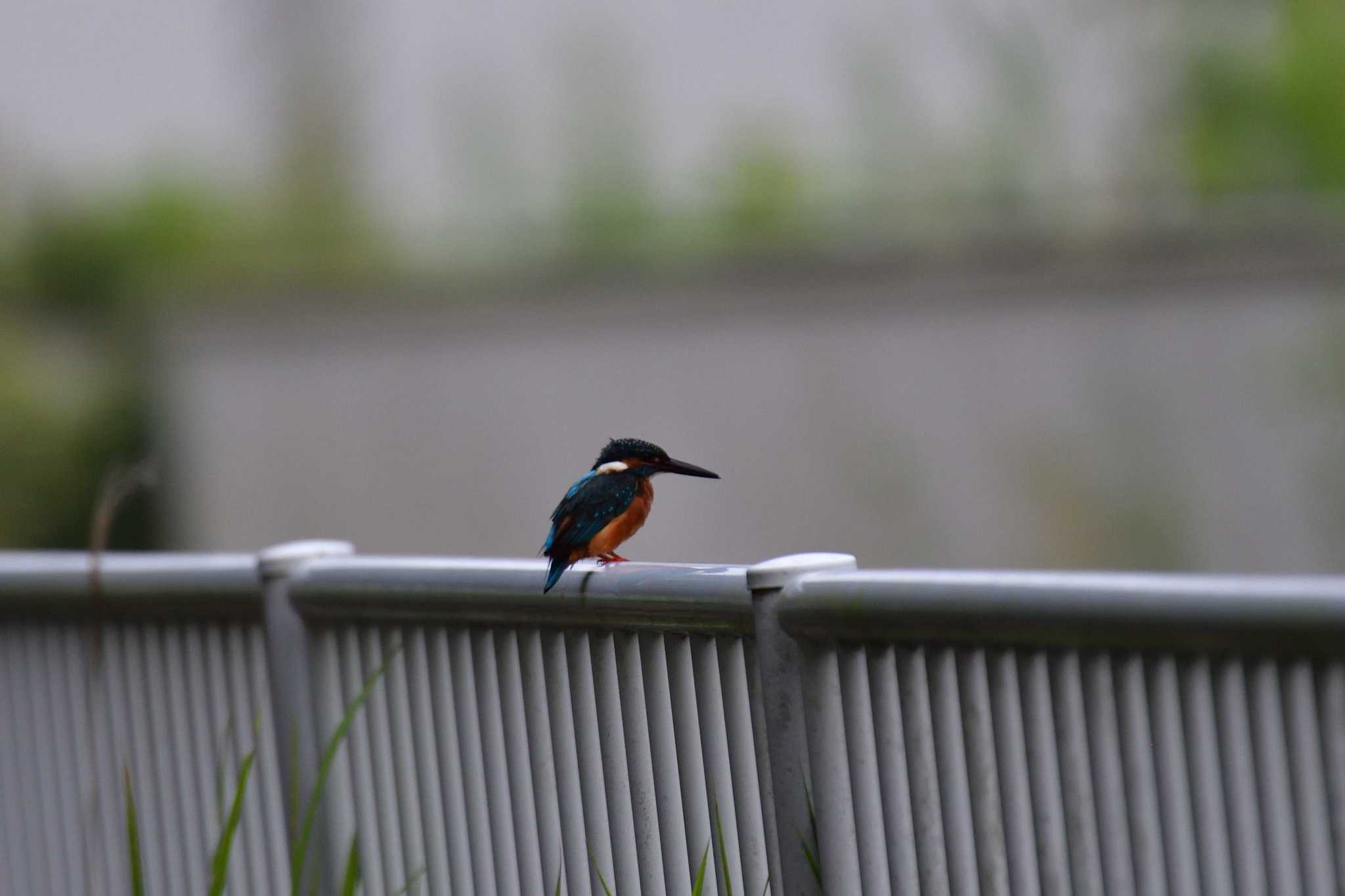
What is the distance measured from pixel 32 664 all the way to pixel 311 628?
859 mm

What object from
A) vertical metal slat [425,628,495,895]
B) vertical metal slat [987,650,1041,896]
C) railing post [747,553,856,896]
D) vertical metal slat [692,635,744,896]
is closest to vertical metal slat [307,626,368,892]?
vertical metal slat [425,628,495,895]

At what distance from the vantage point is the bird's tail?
6.67ft

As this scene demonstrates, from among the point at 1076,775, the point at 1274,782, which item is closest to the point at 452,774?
the point at 1076,775

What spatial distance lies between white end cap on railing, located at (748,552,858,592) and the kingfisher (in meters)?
0.31

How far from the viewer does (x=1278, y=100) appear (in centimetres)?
1914

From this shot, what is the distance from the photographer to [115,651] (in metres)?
2.84

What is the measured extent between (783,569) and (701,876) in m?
0.40

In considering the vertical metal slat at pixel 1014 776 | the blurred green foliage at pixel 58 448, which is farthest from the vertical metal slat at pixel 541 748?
the blurred green foliage at pixel 58 448

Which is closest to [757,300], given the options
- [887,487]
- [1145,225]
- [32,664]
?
[887,487]

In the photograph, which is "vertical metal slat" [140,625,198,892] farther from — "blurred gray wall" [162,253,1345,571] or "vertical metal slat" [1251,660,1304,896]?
"blurred gray wall" [162,253,1345,571]

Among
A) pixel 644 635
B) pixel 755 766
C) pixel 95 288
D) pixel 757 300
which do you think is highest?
pixel 95 288

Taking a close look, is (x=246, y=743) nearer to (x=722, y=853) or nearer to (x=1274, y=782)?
(x=722, y=853)

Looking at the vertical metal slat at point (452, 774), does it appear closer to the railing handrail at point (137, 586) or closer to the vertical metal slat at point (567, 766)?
the vertical metal slat at point (567, 766)

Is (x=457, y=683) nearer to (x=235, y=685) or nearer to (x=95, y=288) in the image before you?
(x=235, y=685)
